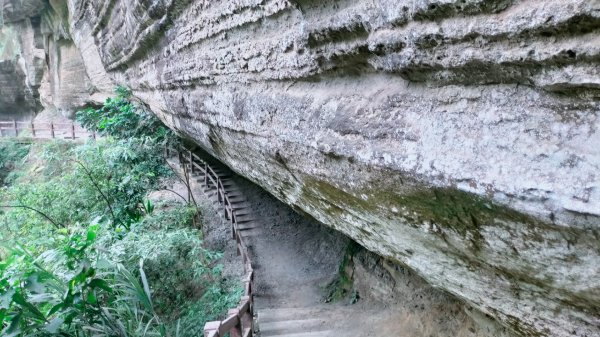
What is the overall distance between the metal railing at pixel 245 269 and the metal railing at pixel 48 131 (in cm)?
1000

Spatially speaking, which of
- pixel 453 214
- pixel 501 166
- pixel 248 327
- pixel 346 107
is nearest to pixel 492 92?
pixel 501 166

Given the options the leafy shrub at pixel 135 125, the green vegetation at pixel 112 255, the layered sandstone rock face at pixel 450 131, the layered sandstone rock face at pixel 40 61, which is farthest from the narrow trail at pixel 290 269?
the layered sandstone rock face at pixel 40 61

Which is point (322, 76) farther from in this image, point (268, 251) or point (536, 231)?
point (268, 251)

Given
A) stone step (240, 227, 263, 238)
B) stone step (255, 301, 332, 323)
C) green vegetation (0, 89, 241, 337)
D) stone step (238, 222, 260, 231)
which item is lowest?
stone step (255, 301, 332, 323)

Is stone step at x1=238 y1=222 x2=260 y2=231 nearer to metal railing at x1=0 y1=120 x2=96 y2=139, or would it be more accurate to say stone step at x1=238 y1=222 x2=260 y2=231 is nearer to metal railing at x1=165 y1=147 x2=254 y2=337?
metal railing at x1=165 y1=147 x2=254 y2=337

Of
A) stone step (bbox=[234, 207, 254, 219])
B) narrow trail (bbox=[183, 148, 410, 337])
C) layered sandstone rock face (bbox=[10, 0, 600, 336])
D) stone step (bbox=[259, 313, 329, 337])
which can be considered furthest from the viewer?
stone step (bbox=[234, 207, 254, 219])

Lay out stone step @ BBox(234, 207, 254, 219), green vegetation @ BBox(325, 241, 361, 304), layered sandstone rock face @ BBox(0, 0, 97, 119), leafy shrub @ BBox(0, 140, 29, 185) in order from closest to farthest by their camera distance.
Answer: green vegetation @ BBox(325, 241, 361, 304) → stone step @ BBox(234, 207, 254, 219) → layered sandstone rock face @ BBox(0, 0, 97, 119) → leafy shrub @ BBox(0, 140, 29, 185)

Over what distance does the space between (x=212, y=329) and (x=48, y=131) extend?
20.8 metres

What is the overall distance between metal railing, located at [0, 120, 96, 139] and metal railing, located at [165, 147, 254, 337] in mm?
10001

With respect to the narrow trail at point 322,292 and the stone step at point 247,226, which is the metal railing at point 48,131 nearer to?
the stone step at point 247,226

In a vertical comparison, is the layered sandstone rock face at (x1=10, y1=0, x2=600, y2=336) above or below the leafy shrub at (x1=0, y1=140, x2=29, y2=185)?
above

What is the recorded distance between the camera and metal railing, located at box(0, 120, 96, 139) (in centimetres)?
1913

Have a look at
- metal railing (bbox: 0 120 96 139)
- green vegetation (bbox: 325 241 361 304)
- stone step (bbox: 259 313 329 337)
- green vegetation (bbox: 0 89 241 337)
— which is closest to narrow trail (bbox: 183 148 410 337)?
stone step (bbox: 259 313 329 337)

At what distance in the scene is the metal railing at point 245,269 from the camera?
3514 millimetres
